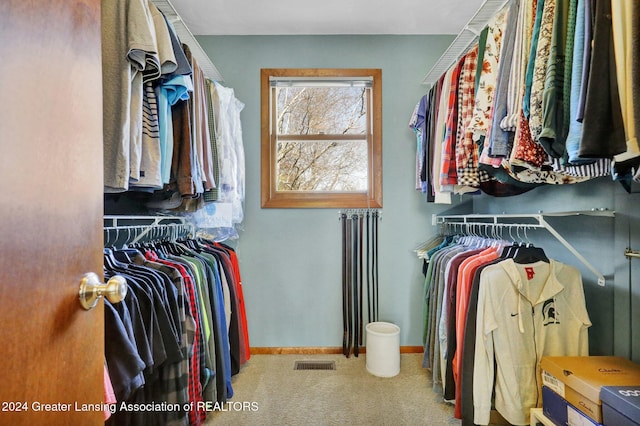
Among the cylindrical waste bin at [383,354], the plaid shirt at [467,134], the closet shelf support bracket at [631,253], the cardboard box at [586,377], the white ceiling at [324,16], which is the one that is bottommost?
the cylindrical waste bin at [383,354]

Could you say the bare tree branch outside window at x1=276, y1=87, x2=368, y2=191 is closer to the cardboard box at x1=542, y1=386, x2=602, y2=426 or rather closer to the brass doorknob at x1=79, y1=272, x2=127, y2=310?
the cardboard box at x1=542, y1=386, x2=602, y2=426

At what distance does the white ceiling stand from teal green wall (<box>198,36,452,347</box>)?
76mm

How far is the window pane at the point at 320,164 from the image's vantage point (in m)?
2.69

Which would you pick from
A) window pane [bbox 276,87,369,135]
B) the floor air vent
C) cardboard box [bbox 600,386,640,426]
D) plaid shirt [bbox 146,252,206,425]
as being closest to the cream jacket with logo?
cardboard box [bbox 600,386,640,426]

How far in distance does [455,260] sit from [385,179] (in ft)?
3.29

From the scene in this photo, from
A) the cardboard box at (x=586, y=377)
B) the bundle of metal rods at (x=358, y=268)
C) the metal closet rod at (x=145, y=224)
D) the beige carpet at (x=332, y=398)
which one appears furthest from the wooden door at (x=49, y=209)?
the bundle of metal rods at (x=358, y=268)

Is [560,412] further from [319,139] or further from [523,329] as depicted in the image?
[319,139]

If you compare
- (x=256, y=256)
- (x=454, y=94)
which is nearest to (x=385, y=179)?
(x=454, y=94)

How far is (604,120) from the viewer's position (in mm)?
799

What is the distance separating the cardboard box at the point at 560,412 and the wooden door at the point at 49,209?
1.47 metres

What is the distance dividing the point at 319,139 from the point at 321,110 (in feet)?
0.80

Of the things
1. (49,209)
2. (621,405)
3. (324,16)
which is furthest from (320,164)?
(49,209)

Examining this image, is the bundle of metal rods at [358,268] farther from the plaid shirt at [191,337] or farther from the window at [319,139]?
the plaid shirt at [191,337]

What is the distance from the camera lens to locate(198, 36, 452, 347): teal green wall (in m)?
2.61
